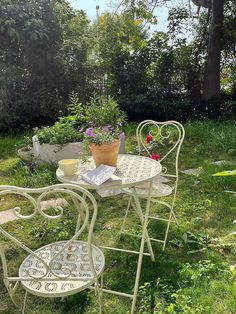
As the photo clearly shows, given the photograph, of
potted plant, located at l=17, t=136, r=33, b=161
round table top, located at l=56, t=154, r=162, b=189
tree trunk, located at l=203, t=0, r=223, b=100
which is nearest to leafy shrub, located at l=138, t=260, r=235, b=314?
round table top, located at l=56, t=154, r=162, b=189

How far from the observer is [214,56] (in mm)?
7492

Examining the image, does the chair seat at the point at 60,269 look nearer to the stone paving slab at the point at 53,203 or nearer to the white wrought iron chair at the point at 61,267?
the white wrought iron chair at the point at 61,267

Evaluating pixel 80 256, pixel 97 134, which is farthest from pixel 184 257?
pixel 97 134

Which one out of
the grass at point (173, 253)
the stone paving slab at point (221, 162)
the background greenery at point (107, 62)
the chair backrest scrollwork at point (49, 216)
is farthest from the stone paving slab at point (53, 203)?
the background greenery at point (107, 62)

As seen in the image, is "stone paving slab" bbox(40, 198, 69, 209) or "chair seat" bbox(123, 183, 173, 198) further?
"stone paving slab" bbox(40, 198, 69, 209)

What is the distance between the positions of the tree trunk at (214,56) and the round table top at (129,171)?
5401 mm

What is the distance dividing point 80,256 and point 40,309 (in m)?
0.50

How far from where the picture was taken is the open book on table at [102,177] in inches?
80.0

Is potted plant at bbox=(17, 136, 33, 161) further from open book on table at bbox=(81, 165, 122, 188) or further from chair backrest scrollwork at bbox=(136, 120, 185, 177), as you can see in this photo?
open book on table at bbox=(81, 165, 122, 188)

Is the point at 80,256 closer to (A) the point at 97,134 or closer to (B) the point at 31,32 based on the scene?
(A) the point at 97,134

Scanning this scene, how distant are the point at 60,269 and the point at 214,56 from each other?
6.69 meters

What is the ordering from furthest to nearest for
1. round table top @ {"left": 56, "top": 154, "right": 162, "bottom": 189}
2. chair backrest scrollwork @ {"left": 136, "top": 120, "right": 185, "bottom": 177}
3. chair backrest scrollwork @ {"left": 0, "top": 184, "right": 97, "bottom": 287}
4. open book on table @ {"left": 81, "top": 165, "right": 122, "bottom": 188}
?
chair backrest scrollwork @ {"left": 136, "top": 120, "right": 185, "bottom": 177} < round table top @ {"left": 56, "top": 154, "right": 162, "bottom": 189} < open book on table @ {"left": 81, "top": 165, "right": 122, "bottom": 188} < chair backrest scrollwork @ {"left": 0, "top": 184, "right": 97, "bottom": 287}

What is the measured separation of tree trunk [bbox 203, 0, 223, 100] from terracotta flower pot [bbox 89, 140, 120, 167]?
18.7 feet

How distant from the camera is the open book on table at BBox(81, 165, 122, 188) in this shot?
2.03m
